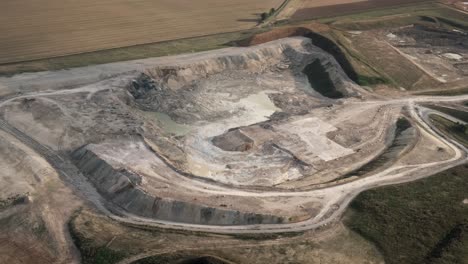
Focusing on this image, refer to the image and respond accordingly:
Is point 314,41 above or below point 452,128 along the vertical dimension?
above

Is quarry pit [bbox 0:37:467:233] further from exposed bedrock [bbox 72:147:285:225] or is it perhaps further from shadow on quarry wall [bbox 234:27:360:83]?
shadow on quarry wall [bbox 234:27:360:83]

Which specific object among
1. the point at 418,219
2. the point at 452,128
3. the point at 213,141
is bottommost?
the point at 418,219

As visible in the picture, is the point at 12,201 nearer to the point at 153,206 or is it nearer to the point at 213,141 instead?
the point at 153,206

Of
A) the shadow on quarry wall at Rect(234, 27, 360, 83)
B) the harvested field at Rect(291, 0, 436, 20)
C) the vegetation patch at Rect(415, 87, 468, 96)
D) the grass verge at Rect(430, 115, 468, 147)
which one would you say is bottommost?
the grass verge at Rect(430, 115, 468, 147)

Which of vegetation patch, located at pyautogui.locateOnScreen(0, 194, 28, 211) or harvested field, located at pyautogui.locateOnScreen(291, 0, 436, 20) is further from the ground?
harvested field, located at pyautogui.locateOnScreen(291, 0, 436, 20)

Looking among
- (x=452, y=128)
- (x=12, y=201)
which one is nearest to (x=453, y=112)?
(x=452, y=128)

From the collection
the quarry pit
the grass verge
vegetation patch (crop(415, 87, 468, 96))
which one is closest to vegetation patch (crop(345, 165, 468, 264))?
the quarry pit

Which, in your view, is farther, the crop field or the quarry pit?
the crop field
